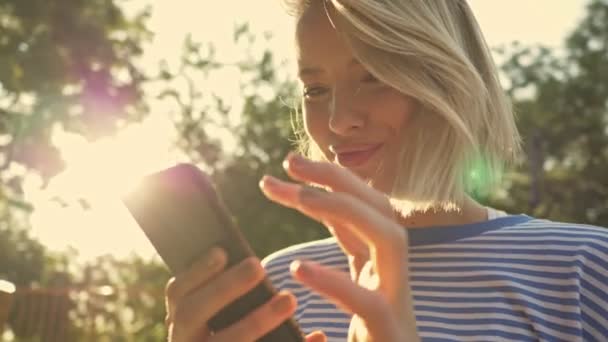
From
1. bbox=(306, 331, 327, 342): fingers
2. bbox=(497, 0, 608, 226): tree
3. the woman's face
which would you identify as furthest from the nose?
bbox=(497, 0, 608, 226): tree

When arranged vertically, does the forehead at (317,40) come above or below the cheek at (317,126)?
above

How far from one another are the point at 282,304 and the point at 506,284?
0.87m

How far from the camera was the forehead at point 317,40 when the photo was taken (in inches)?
70.6

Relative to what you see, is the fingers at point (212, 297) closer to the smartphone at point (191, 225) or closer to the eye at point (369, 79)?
the smartphone at point (191, 225)

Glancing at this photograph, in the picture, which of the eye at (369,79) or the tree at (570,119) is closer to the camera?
the eye at (369,79)

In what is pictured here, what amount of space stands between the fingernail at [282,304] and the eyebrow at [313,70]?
0.88m

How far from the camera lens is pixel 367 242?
98 centimetres

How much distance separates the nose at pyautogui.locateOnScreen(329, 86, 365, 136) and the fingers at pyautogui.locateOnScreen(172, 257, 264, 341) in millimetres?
793

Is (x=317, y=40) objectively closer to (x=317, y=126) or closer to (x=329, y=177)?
(x=317, y=126)

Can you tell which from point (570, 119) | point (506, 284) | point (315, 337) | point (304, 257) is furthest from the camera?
point (570, 119)

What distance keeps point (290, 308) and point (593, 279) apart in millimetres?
905

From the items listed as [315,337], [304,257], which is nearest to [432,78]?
[304,257]

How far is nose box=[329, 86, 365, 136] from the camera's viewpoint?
1751 millimetres

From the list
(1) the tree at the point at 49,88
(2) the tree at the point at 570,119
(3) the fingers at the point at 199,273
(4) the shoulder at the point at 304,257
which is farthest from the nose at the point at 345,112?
(2) the tree at the point at 570,119
